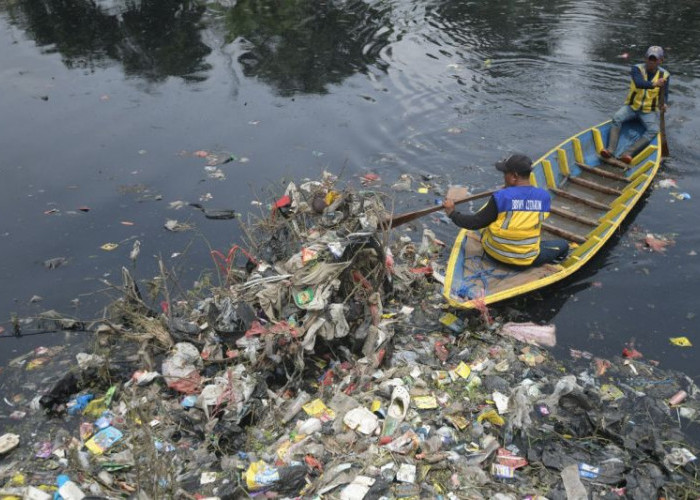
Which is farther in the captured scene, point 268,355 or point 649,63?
point 649,63

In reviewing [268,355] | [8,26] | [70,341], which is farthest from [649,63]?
[8,26]

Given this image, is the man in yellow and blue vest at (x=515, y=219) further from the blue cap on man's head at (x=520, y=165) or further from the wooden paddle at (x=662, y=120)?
the wooden paddle at (x=662, y=120)

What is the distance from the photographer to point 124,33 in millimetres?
14742

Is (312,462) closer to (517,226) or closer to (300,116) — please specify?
(517,226)

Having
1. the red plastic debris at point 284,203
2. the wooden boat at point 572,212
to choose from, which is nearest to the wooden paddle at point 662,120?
the wooden boat at point 572,212

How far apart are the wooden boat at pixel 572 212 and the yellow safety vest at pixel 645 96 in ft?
1.22

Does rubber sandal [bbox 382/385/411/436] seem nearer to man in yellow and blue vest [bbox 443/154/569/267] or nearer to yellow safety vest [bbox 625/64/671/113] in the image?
man in yellow and blue vest [bbox 443/154/569/267]

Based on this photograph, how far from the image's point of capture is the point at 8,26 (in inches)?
606

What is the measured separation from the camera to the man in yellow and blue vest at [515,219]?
18.3 feet

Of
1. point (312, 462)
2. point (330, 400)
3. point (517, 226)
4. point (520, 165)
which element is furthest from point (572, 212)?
point (312, 462)

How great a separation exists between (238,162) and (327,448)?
19.9 ft

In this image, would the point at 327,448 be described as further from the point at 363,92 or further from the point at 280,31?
the point at 280,31

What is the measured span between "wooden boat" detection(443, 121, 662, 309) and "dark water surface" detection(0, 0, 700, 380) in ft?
1.66

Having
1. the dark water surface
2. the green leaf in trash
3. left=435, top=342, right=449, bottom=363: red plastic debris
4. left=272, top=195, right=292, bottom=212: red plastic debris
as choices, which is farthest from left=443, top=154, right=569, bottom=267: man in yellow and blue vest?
the green leaf in trash
